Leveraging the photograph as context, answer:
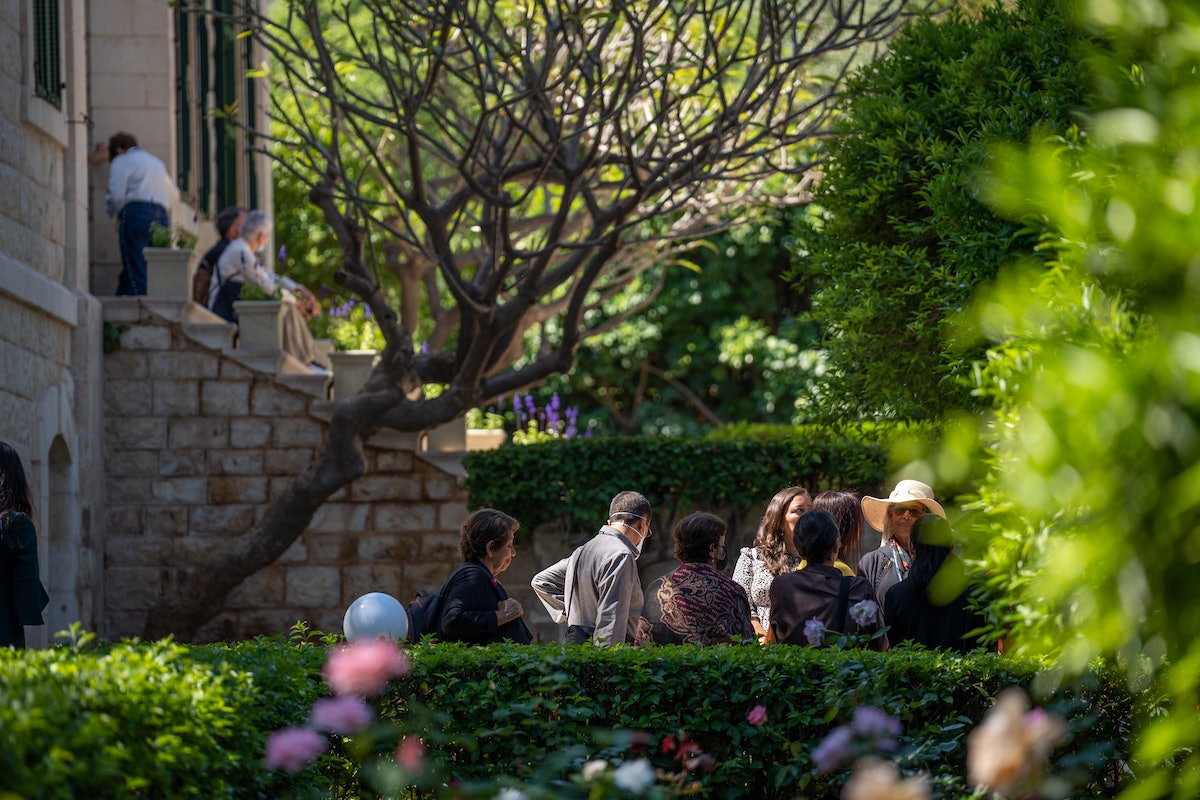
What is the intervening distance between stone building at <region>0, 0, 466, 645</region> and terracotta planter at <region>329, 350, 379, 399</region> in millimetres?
448

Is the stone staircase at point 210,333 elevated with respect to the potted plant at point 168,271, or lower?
lower

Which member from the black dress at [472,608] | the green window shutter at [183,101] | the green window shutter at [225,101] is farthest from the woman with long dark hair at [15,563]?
the green window shutter at [225,101]

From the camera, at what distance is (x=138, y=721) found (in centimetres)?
360

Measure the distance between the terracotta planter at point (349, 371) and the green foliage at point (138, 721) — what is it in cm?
839

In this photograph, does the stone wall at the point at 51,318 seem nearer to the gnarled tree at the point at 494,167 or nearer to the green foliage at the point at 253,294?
the gnarled tree at the point at 494,167

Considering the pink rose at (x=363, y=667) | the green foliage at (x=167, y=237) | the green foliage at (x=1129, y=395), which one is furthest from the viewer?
the green foliage at (x=167, y=237)

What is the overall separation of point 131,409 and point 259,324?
1.29m

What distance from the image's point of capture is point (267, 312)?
12.9 metres

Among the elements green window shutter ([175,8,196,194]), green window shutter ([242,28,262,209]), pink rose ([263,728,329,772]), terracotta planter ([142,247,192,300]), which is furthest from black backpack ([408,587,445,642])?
green window shutter ([242,28,262,209])

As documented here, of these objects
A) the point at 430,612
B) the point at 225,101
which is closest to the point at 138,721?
the point at 430,612

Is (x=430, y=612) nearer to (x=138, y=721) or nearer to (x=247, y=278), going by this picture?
(x=138, y=721)

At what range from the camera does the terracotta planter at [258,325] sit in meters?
12.8

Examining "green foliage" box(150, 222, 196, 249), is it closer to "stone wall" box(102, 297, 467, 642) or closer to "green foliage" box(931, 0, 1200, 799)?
"stone wall" box(102, 297, 467, 642)

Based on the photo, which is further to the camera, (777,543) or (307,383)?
(307,383)
